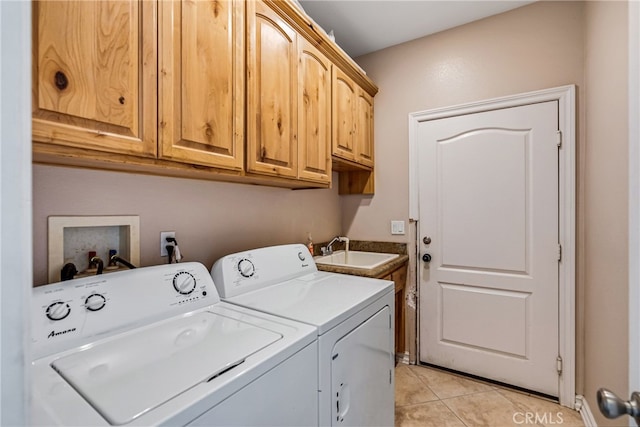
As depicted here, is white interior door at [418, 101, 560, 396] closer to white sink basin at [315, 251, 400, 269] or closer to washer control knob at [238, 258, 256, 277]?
white sink basin at [315, 251, 400, 269]

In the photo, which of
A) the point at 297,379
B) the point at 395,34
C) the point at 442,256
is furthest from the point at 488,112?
the point at 297,379

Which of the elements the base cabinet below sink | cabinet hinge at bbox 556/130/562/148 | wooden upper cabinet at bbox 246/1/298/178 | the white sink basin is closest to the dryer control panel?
wooden upper cabinet at bbox 246/1/298/178

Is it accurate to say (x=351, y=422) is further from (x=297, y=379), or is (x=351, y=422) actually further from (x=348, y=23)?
(x=348, y=23)

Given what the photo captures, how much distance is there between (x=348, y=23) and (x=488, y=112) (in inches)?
49.2

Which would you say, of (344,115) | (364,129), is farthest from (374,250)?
(344,115)

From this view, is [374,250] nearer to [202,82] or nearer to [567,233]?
[567,233]

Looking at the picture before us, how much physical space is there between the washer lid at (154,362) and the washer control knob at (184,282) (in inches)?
5.3

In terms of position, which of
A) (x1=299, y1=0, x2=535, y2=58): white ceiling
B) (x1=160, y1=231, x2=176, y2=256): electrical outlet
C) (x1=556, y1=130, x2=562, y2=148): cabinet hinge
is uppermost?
(x1=299, y1=0, x2=535, y2=58): white ceiling

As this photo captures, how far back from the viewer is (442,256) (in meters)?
2.32

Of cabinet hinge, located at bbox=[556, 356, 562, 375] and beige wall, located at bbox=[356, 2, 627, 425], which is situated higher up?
beige wall, located at bbox=[356, 2, 627, 425]

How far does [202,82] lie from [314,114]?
0.79 metres

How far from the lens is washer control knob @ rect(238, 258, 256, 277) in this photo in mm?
1373

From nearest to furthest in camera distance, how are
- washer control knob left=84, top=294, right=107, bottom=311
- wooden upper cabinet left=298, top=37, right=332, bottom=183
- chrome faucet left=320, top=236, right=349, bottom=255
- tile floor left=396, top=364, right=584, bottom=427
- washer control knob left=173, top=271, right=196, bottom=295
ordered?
washer control knob left=84, top=294, right=107, bottom=311, washer control knob left=173, top=271, right=196, bottom=295, wooden upper cabinet left=298, top=37, right=332, bottom=183, tile floor left=396, top=364, right=584, bottom=427, chrome faucet left=320, top=236, right=349, bottom=255

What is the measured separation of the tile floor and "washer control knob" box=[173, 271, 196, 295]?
59.8 inches
